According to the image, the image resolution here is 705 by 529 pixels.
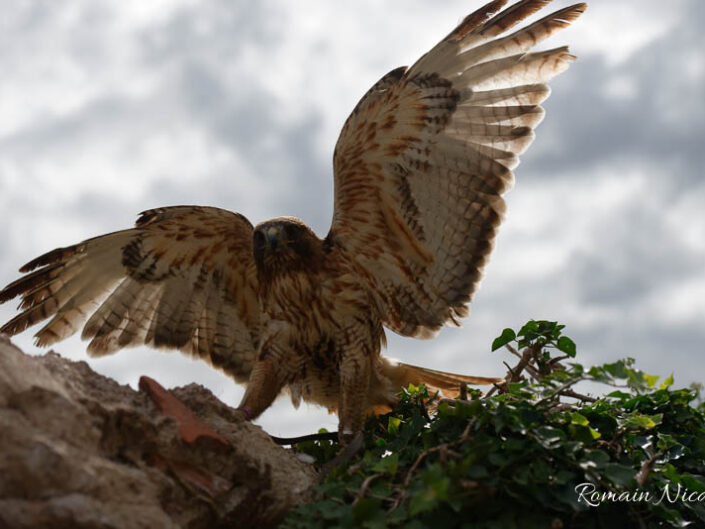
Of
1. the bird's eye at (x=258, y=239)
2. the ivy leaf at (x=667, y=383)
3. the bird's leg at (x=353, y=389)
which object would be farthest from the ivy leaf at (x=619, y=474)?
the bird's eye at (x=258, y=239)

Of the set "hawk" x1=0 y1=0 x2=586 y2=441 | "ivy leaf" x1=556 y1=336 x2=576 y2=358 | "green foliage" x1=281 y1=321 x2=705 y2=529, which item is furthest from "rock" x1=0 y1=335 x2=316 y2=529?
"ivy leaf" x1=556 y1=336 x2=576 y2=358

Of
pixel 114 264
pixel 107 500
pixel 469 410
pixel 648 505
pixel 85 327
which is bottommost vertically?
pixel 107 500

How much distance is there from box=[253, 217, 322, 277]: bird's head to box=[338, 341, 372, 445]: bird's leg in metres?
0.73

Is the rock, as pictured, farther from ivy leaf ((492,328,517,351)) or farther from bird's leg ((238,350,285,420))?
ivy leaf ((492,328,517,351))

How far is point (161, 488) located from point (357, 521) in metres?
0.87

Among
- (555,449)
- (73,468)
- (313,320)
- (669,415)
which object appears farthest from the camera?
(313,320)

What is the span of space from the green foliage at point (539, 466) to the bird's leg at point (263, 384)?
3.92ft

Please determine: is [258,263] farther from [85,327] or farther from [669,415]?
[669,415]

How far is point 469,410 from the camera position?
378cm

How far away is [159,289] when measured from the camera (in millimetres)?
6066

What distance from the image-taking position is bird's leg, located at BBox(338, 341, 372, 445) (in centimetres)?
510

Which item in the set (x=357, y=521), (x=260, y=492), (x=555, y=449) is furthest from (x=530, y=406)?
(x=260, y=492)

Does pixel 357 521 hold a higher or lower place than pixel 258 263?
lower

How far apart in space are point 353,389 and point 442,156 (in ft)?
5.86
